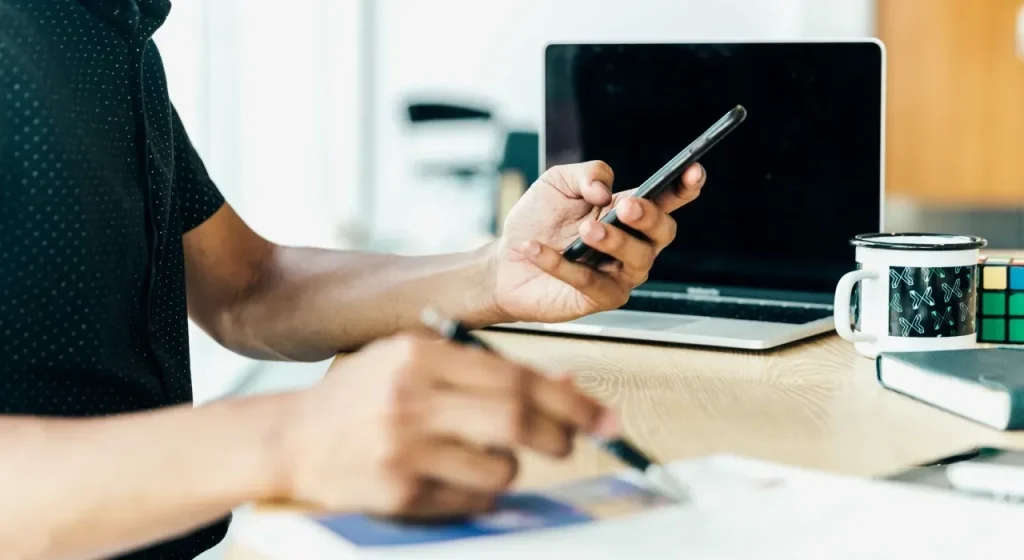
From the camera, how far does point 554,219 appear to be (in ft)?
3.20

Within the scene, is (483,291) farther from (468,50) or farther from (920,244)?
Answer: (468,50)

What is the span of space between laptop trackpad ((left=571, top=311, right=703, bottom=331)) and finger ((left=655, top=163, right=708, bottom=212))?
0.14 meters

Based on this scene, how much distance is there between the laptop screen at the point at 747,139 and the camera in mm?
1115

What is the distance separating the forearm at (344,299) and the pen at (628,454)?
0.38 meters

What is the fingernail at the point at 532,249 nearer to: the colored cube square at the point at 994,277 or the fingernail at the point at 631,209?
the fingernail at the point at 631,209

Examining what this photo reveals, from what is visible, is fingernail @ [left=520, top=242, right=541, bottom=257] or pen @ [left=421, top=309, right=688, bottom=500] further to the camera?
fingernail @ [left=520, top=242, right=541, bottom=257]

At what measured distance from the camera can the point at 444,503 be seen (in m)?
0.52

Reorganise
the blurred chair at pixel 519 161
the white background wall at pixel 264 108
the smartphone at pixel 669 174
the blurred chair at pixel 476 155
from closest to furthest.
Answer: the smartphone at pixel 669 174 < the white background wall at pixel 264 108 < the blurred chair at pixel 519 161 < the blurred chair at pixel 476 155

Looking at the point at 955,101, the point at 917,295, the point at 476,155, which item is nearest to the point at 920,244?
the point at 917,295

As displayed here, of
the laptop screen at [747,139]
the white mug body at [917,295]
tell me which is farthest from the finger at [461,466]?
the laptop screen at [747,139]

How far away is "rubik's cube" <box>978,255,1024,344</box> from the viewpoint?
3.16 ft

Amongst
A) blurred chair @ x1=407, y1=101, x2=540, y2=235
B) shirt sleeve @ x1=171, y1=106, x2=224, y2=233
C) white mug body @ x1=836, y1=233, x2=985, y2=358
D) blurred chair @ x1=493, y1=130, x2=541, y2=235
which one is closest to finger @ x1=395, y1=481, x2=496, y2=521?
white mug body @ x1=836, y1=233, x2=985, y2=358

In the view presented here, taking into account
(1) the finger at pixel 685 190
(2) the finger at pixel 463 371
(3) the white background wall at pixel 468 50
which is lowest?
(2) the finger at pixel 463 371

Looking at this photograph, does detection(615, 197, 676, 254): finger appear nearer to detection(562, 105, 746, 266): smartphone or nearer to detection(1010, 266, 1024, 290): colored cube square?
detection(562, 105, 746, 266): smartphone
